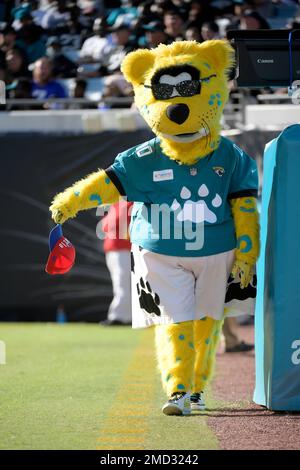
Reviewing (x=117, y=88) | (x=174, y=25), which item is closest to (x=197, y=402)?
(x=117, y=88)

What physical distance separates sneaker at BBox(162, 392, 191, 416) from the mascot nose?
4.91 ft

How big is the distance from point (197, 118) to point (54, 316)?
24.7 feet

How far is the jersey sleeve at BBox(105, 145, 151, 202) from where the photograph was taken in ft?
18.3

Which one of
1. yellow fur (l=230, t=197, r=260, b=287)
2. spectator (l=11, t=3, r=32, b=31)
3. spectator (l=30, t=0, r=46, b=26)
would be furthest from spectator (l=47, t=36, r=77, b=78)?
yellow fur (l=230, t=197, r=260, b=287)

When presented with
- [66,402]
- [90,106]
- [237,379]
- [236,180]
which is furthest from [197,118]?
[90,106]

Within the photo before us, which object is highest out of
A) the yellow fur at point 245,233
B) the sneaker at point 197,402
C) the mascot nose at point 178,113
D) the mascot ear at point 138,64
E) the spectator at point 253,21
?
the mascot ear at point 138,64

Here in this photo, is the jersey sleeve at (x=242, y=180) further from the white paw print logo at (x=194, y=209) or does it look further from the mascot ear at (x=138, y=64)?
the mascot ear at (x=138, y=64)

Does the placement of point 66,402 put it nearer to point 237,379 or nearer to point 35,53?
point 237,379

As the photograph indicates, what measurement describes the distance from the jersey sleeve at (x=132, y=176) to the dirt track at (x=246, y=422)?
128cm

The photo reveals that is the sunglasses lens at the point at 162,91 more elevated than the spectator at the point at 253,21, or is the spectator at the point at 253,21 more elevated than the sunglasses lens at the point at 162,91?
the sunglasses lens at the point at 162,91

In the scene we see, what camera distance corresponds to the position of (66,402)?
18.7 feet

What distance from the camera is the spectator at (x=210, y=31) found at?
41.4 ft

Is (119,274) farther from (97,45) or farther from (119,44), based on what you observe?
(97,45)

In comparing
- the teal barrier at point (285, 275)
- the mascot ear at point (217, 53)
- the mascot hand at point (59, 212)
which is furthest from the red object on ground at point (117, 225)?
the teal barrier at point (285, 275)
